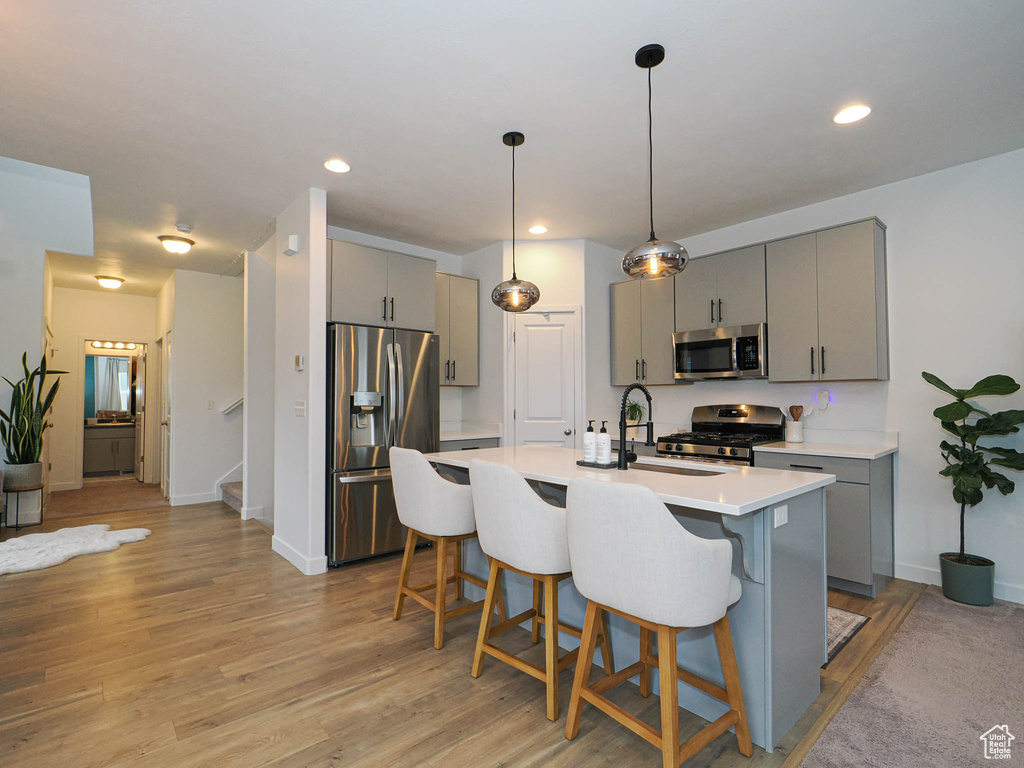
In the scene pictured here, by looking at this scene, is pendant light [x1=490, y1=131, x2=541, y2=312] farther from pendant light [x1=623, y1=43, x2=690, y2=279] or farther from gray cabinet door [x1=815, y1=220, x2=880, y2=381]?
gray cabinet door [x1=815, y1=220, x2=880, y2=381]

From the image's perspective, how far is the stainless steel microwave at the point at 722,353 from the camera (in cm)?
403

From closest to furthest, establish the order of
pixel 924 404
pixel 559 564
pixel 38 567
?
1. pixel 559 564
2. pixel 924 404
3. pixel 38 567

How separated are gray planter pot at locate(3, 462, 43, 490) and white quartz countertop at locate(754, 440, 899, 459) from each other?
6.24 metres

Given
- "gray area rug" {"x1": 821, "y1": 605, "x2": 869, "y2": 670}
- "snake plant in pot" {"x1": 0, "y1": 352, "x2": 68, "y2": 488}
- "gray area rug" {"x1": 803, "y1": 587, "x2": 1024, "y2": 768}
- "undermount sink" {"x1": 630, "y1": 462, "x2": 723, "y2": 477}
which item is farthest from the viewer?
"snake plant in pot" {"x1": 0, "y1": 352, "x2": 68, "y2": 488}

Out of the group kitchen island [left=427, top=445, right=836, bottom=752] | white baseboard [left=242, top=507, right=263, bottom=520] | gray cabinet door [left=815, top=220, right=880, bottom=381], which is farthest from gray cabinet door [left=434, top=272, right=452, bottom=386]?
gray cabinet door [left=815, top=220, right=880, bottom=381]

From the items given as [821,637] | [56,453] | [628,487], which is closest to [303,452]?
[628,487]

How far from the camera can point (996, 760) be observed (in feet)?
5.93

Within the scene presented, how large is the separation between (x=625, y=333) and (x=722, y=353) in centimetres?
99

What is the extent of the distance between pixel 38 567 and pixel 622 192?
498cm

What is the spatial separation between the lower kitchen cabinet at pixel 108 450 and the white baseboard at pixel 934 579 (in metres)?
9.93

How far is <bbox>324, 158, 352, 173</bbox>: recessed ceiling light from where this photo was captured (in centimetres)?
328

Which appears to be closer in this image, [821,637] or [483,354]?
[821,637]

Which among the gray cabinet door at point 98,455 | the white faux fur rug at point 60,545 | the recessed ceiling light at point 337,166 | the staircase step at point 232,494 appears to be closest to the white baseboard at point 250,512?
the staircase step at point 232,494

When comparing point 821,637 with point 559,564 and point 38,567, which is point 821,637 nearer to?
point 559,564
